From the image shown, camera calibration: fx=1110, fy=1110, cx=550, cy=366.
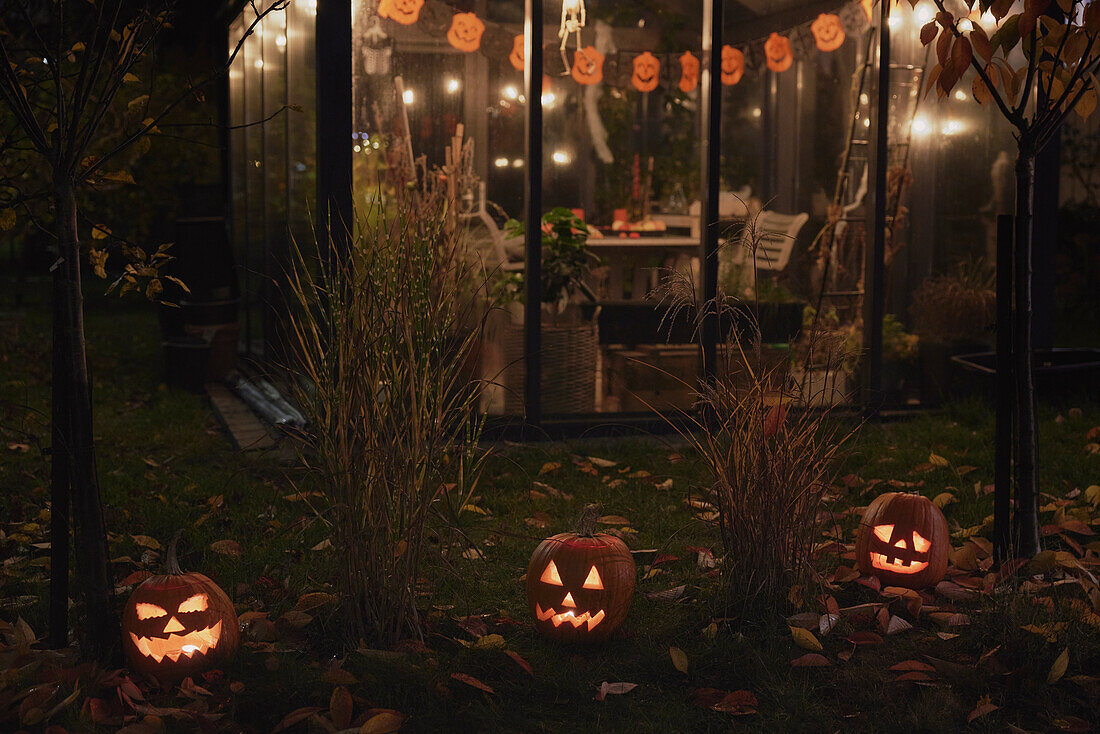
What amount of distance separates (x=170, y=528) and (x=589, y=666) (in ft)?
5.83

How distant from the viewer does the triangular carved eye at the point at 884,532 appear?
3.24m

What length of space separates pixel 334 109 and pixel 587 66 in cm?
150

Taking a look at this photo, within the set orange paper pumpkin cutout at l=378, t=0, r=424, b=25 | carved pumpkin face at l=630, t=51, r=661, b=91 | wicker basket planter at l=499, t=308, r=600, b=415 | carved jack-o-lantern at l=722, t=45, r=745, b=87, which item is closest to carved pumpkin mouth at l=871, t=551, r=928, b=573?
wicker basket planter at l=499, t=308, r=600, b=415

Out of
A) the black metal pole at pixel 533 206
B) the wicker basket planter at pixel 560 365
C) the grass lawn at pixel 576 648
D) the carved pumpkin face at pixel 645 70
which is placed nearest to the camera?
the grass lawn at pixel 576 648

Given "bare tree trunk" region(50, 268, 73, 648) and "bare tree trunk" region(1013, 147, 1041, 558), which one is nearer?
"bare tree trunk" region(50, 268, 73, 648)

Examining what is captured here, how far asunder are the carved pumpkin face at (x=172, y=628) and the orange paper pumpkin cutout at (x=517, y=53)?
10.5 feet

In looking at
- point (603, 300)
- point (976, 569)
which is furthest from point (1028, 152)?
point (603, 300)

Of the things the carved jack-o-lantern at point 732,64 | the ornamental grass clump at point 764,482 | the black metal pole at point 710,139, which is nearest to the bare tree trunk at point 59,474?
the ornamental grass clump at point 764,482

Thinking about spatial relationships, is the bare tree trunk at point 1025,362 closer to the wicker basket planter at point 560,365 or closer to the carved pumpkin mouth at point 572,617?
the carved pumpkin mouth at point 572,617

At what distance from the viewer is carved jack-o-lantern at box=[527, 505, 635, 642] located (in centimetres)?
281

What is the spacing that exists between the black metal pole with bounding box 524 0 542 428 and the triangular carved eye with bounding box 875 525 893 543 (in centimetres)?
206

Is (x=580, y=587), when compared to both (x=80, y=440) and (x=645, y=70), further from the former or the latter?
(x=645, y=70)

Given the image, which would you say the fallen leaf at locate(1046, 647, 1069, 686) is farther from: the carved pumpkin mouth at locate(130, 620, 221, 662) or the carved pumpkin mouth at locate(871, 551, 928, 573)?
the carved pumpkin mouth at locate(130, 620, 221, 662)

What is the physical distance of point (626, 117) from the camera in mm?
6590
